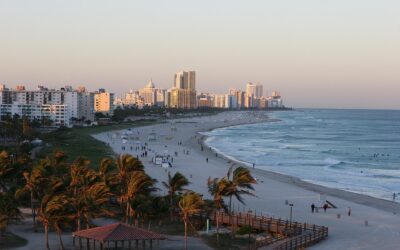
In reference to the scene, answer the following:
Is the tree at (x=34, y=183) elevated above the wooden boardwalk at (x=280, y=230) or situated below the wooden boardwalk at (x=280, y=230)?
above

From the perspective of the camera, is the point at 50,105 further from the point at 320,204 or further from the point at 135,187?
the point at 135,187

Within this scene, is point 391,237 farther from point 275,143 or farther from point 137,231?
point 275,143

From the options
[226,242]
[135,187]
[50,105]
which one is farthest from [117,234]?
[50,105]

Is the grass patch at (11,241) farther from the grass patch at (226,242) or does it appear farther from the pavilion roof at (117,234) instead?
the grass patch at (226,242)

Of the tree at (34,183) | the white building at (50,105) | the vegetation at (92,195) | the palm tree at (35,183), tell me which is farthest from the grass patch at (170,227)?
the white building at (50,105)

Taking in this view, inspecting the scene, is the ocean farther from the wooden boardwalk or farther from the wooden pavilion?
the wooden pavilion
